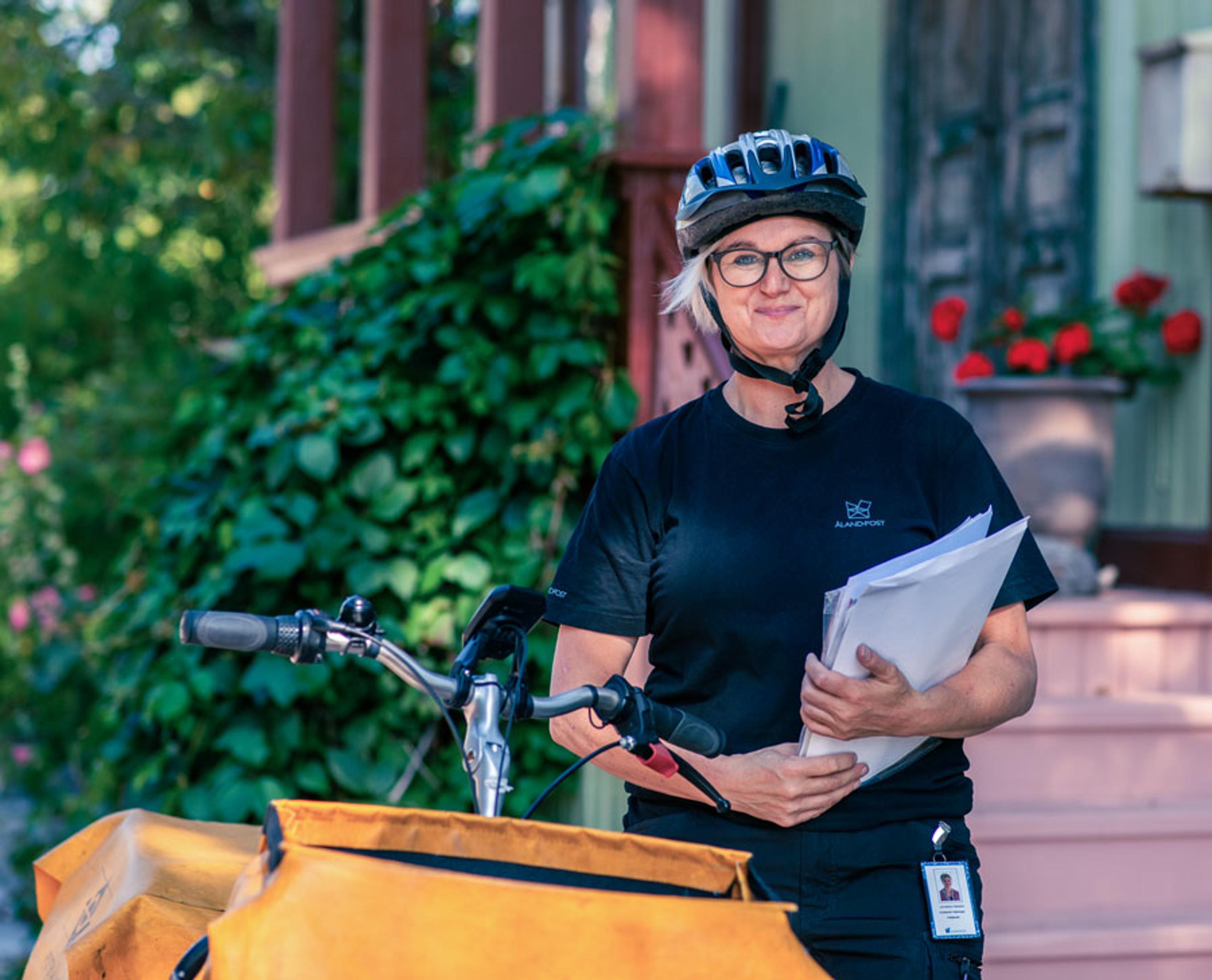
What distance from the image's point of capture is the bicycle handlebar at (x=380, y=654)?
1.88 meters

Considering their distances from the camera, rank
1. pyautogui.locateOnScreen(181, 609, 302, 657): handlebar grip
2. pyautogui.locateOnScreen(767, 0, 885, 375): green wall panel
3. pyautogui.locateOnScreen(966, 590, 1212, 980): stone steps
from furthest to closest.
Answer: pyautogui.locateOnScreen(767, 0, 885, 375): green wall panel < pyautogui.locateOnScreen(966, 590, 1212, 980): stone steps < pyautogui.locateOnScreen(181, 609, 302, 657): handlebar grip

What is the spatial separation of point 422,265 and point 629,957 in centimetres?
418

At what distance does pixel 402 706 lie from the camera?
17.3 ft

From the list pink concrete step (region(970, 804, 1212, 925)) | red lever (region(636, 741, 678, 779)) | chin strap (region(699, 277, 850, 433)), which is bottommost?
pink concrete step (region(970, 804, 1212, 925))

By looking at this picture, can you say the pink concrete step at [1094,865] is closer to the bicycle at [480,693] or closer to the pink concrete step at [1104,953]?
the pink concrete step at [1104,953]

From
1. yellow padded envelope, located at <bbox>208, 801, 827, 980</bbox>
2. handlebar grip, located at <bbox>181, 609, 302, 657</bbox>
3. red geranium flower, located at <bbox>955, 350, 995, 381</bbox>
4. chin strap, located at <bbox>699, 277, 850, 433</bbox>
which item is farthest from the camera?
red geranium flower, located at <bbox>955, 350, 995, 381</bbox>

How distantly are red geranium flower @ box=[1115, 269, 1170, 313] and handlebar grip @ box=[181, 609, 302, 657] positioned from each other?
177 inches

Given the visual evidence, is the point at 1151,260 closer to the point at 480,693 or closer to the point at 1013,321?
the point at 1013,321

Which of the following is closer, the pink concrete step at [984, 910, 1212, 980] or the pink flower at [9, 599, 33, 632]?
the pink concrete step at [984, 910, 1212, 980]

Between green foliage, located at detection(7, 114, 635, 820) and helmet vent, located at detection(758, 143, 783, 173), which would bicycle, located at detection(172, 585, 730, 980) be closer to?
helmet vent, located at detection(758, 143, 783, 173)

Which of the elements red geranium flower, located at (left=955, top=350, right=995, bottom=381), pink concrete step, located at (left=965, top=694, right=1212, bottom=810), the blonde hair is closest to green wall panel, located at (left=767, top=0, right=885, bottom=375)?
red geranium flower, located at (left=955, top=350, right=995, bottom=381)

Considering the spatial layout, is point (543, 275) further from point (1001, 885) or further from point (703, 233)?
point (703, 233)

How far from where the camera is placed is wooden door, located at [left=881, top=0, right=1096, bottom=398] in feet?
21.4

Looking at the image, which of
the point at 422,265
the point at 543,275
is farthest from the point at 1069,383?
the point at 422,265
